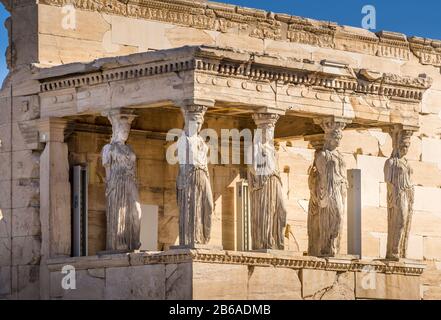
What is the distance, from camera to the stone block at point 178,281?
24031mm

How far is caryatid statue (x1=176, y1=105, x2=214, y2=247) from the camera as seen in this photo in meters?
24.3

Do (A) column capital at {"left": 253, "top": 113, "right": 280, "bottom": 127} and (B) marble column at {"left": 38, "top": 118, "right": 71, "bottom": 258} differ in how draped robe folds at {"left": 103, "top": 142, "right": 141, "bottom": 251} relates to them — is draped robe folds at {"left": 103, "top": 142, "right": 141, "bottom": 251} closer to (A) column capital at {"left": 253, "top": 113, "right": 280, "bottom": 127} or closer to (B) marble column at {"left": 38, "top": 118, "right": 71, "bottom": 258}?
(B) marble column at {"left": 38, "top": 118, "right": 71, "bottom": 258}

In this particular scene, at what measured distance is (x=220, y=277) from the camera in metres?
24.4

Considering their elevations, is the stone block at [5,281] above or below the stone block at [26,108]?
below

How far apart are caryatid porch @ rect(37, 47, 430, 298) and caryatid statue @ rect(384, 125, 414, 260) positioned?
19cm

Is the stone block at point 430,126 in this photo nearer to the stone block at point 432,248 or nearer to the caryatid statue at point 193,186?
the stone block at point 432,248

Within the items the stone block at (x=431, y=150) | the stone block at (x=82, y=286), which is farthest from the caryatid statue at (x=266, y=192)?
the stone block at (x=431, y=150)

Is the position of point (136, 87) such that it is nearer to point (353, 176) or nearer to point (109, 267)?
point (109, 267)

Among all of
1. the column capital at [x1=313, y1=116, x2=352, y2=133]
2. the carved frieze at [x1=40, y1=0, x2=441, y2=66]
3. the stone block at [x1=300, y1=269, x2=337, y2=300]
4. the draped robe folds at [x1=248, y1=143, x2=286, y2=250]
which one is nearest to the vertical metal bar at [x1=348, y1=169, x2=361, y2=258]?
the carved frieze at [x1=40, y1=0, x2=441, y2=66]

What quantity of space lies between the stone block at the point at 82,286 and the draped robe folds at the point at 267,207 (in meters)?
2.04

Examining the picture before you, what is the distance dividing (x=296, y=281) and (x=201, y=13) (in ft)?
13.3

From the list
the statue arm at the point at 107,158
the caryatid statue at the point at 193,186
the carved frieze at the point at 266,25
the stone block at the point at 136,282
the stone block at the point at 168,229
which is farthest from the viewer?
the stone block at the point at 168,229

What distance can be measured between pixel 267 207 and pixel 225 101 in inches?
59.9

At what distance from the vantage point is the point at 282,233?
83.1ft
